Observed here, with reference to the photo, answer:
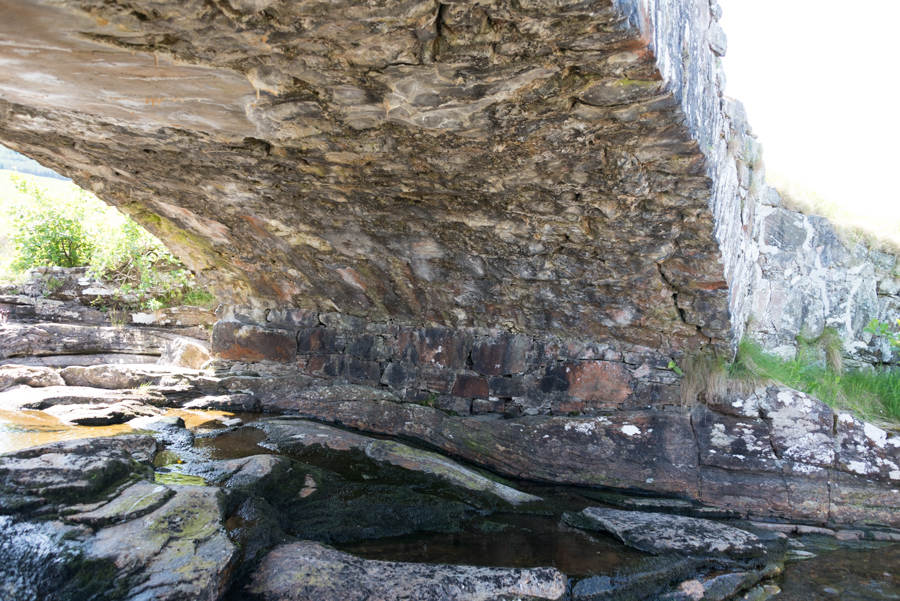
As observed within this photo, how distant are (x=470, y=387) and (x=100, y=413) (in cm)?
342

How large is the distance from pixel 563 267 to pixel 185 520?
10.3 feet

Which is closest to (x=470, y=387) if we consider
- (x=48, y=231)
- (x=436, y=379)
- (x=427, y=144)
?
(x=436, y=379)

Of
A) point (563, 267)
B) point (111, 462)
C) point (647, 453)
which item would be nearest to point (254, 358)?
point (111, 462)

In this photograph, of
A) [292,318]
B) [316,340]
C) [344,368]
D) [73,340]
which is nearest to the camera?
[344,368]

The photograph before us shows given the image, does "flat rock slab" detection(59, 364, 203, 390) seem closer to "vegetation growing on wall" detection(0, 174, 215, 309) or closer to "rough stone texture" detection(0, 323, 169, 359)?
"rough stone texture" detection(0, 323, 169, 359)

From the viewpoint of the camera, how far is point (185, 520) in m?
2.80

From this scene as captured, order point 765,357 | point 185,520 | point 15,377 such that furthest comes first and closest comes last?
point 15,377, point 765,357, point 185,520

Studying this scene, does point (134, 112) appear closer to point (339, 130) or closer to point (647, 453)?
point (339, 130)

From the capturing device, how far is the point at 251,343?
638 cm

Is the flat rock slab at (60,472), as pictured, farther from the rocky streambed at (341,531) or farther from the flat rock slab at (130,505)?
the flat rock slab at (130,505)

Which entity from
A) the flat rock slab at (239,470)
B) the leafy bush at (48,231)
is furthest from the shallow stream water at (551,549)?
the leafy bush at (48,231)

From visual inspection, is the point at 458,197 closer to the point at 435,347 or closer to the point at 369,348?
the point at 435,347

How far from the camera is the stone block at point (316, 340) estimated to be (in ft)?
20.1

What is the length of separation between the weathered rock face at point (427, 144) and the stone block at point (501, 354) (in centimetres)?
19
